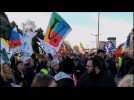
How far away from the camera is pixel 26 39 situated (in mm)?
8055

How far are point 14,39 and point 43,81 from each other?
640 mm

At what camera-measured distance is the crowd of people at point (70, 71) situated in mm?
7828

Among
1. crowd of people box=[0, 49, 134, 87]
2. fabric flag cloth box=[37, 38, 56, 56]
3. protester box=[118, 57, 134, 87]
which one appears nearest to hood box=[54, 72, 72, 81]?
crowd of people box=[0, 49, 134, 87]

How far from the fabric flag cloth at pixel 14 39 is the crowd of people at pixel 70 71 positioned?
0.15 metres

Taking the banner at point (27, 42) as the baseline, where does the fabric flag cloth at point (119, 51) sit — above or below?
below

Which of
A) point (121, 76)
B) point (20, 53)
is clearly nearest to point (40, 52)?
point (20, 53)

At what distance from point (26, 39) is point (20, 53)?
0.19 meters

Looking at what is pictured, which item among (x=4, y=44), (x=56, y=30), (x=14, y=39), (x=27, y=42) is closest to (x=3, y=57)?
(x=4, y=44)

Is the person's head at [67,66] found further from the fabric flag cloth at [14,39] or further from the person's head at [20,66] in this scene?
the fabric flag cloth at [14,39]

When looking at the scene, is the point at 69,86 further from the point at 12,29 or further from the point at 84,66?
the point at 12,29

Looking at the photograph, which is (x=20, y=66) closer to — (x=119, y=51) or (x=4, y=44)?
(x=4, y=44)

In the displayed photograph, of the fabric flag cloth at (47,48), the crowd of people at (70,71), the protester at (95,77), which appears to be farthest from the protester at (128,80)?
the fabric flag cloth at (47,48)

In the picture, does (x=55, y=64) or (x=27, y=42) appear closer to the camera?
(x=55, y=64)

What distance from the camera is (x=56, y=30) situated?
828 centimetres
